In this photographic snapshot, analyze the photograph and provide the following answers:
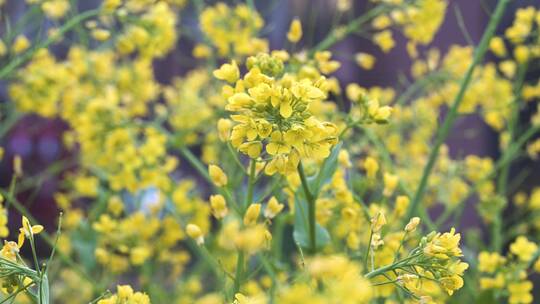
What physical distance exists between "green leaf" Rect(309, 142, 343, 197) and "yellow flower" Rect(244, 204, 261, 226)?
0.55ft

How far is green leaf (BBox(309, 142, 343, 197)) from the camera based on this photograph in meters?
1.19

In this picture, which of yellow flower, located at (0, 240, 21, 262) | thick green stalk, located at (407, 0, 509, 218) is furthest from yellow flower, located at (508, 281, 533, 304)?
yellow flower, located at (0, 240, 21, 262)

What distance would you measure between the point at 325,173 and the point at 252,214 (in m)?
0.21

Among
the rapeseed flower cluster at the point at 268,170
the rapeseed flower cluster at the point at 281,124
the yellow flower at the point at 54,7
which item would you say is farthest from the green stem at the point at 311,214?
the yellow flower at the point at 54,7

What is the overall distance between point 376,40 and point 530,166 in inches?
99.5

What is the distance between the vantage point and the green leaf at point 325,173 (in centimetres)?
119

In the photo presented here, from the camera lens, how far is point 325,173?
122 centimetres

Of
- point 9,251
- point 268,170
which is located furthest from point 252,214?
point 9,251

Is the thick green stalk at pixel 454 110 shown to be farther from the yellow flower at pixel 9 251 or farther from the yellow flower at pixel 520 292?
the yellow flower at pixel 9 251

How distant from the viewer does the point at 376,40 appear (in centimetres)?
206

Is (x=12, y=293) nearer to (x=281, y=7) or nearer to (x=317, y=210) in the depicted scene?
(x=317, y=210)

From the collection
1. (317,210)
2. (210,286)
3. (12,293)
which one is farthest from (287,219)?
(210,286)

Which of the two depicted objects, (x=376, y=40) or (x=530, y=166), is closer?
(x=376, y=40)

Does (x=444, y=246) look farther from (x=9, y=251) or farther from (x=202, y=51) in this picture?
(x=202, y=51)
